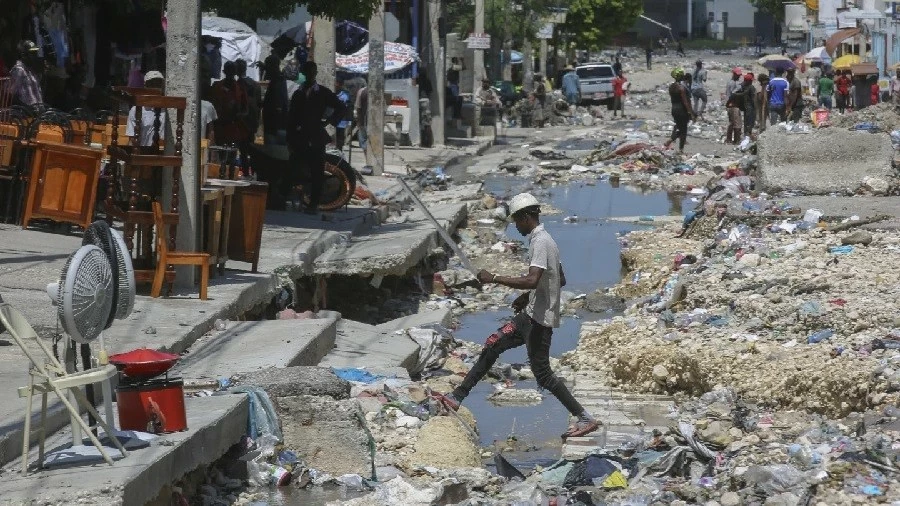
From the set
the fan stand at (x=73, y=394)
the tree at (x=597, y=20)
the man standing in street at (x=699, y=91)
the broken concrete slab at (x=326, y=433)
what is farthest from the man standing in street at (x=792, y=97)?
the tree at (x=597, y=20)

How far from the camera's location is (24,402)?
23.1 feet

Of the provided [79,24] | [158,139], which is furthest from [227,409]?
[79,24]

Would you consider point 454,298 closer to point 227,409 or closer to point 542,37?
point 227,409

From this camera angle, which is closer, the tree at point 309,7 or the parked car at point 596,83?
the tree at point 309,7

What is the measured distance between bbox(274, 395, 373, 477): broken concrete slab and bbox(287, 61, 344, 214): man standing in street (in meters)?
8.13

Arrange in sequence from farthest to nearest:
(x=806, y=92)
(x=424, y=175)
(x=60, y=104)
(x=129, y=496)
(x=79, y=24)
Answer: (x=806, y=92), (x=424, y=175), (x=79, y=24), (x=60, y=104), (x=129, y=496)

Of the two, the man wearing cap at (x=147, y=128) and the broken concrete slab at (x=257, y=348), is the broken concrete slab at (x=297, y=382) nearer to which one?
the broken concrete slab at (x=257, y=348)

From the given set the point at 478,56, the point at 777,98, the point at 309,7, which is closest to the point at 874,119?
the point at 777,98

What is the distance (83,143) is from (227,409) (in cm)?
679

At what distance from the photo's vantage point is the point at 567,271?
54.2 feet

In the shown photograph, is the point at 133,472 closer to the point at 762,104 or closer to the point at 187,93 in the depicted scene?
the point at 187,93

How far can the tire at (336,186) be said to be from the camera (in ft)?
55.1

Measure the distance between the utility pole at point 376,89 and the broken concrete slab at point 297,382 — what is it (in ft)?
51.9

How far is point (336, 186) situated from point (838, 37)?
135ft
